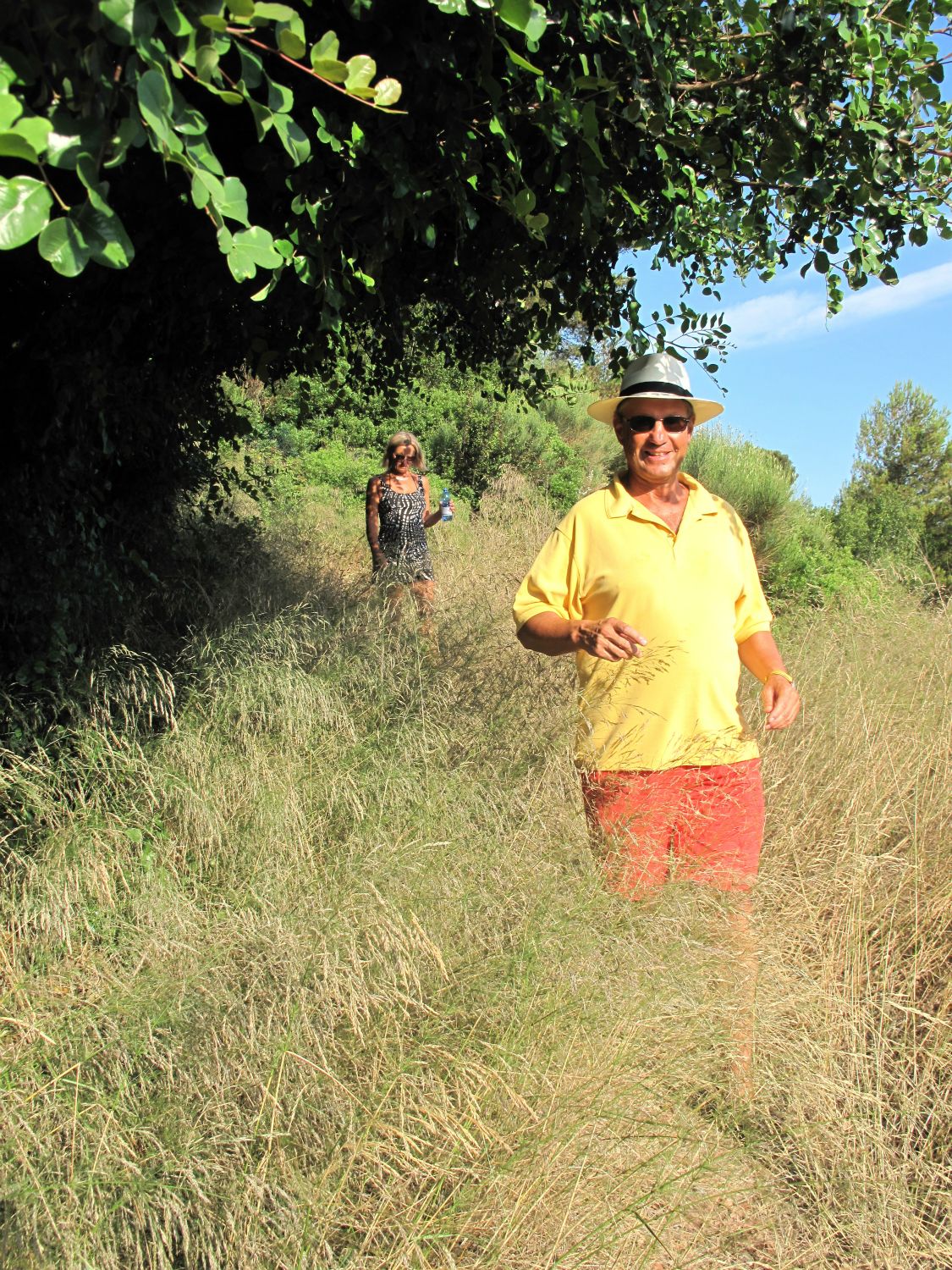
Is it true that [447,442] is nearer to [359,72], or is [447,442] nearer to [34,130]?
[359,72]

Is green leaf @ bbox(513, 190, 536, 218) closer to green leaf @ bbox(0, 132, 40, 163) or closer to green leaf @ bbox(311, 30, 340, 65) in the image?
green leaf @ bbox(311, 30, 340, 65)

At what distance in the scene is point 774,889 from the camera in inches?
125

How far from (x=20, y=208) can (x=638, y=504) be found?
6.13 ft

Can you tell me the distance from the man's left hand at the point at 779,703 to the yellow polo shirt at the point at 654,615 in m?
0.09

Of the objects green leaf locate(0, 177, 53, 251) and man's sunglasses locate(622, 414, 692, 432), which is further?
man's sunglasses locate(622, 414, 692, 432)

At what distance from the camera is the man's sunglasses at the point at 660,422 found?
112 inches

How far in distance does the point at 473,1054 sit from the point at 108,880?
131cm

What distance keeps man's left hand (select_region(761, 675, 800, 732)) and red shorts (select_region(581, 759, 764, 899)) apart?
141 millimetres

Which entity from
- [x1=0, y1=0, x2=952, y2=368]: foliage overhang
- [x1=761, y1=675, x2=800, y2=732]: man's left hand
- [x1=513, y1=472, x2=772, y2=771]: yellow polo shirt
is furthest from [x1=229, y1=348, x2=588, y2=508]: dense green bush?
[x1=761, y1=675, x2=800, y2=732]: man's left hand

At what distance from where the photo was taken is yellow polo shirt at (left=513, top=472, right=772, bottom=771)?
8.89 feet

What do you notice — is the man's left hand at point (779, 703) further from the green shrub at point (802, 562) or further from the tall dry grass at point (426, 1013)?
the green shrub at point (802, 562)

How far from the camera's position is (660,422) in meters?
2.85

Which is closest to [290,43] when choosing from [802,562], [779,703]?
[779,703]

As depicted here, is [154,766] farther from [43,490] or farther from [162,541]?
[162,541]
